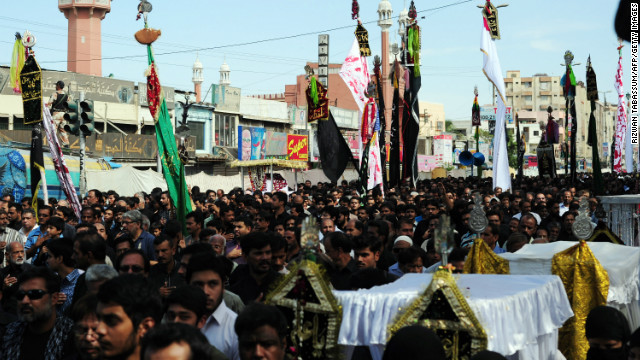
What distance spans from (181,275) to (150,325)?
8.19ft

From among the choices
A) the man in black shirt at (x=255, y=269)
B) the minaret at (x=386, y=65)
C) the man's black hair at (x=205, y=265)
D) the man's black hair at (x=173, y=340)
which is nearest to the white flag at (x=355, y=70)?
the man in black shirt at (x=255, y=269)

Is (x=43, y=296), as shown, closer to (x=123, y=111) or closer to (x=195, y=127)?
(x=123, y=111)

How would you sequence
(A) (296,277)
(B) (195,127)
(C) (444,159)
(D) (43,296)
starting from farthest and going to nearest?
(C) (444,159) → (B) (195,127) → (D) (43,296) → (A) (296,277)

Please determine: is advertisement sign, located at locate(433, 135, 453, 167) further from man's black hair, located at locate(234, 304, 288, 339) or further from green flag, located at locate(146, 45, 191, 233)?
man's black hair, located at locate(234, 304, 288, 339)

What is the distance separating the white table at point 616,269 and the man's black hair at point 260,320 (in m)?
3.32

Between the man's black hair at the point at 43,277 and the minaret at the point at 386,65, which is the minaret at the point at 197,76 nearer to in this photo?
the minaret at the point at 386,65

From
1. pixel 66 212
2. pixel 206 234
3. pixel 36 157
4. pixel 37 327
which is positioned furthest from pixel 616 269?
pixel 36 157

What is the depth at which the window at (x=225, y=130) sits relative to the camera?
4331 cm

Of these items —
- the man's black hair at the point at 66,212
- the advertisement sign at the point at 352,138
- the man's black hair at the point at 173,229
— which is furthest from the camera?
the advertisement sign at the point at 352,138

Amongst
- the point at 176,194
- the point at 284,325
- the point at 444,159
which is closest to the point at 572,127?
the point at 176,194

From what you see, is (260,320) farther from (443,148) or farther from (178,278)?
(443,148)

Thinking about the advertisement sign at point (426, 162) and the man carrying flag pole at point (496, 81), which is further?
the advertisement sign at point (426, 162)

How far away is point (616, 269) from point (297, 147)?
40796 mm

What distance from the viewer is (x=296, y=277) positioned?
4.42 metres
